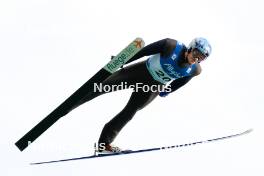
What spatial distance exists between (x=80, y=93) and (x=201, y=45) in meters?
2.05

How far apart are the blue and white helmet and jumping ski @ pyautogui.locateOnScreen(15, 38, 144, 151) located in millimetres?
1106

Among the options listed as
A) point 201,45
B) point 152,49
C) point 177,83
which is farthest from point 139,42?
point 177,83

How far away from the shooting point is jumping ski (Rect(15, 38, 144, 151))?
29.5ft

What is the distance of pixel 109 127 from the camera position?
33.4 ft

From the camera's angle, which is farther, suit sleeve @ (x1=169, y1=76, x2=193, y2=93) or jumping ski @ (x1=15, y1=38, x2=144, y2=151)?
suit sleeve @ (x1=169, y1=76, x2=193, y2=93)

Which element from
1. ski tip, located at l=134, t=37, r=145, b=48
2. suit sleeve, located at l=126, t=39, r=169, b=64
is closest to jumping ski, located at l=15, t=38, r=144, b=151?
ski tip, located at l=134, t=37, r=145, b=48

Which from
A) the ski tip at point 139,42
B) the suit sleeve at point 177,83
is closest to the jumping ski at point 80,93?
the ski tip at point 139,42

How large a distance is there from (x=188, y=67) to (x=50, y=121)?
95.3 inches

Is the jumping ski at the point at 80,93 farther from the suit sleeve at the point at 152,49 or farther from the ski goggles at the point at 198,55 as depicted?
the ski goggles at the point at 198,55

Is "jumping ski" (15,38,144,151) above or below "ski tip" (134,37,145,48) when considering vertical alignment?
below

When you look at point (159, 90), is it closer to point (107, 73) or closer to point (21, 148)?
point (107, 73)

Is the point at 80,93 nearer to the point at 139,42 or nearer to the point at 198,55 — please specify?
the point at 139,42

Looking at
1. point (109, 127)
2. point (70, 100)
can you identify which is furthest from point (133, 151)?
point (70, 100)

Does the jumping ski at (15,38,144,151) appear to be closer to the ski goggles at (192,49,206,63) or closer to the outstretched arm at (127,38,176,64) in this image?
Result: the outstretched arm at (127,38,176,64)
